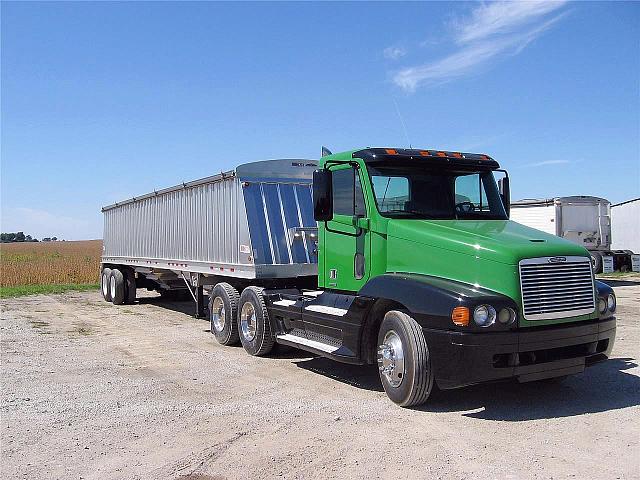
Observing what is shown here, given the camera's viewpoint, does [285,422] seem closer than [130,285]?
Yes

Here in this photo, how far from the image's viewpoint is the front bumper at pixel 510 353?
6.20 metres

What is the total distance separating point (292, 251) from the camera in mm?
10492

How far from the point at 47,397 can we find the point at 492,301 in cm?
515

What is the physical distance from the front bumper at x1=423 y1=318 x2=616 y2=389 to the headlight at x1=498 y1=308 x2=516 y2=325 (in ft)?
0.38

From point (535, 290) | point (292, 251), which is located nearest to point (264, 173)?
point (292, 251)

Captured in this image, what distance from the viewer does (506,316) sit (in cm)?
625

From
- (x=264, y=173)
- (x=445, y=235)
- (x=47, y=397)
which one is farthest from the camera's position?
(x=264, y=173)

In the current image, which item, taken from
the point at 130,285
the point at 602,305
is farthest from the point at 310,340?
the point at 130,285

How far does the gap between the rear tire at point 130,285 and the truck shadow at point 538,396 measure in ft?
38.4

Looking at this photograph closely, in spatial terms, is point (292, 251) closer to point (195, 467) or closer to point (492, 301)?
point (492, 301)

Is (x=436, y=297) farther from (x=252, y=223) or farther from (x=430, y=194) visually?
(x=252, y=223)

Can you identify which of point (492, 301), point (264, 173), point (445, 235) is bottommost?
point (492, 301)

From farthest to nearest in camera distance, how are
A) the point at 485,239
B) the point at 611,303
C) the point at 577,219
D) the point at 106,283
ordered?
the point at 577,219, the point at 106,283, the point at 611,303, the point at 485,239

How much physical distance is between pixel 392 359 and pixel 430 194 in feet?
6.92
